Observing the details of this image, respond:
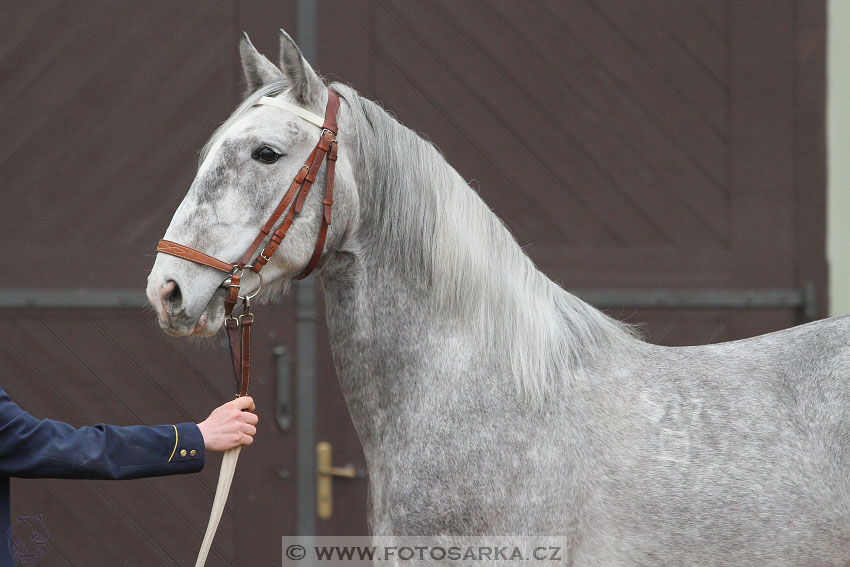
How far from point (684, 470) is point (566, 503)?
0.87 ft

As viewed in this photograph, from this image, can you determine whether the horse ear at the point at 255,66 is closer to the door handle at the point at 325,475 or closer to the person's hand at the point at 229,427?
the person's hand at the point at 229,427

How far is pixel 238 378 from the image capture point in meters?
1.81

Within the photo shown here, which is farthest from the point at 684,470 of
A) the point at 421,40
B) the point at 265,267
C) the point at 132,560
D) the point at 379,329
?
the point at 132,560

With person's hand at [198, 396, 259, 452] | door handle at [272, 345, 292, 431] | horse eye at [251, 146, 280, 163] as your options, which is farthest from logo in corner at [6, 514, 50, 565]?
A: horse eye at [251, 146, 280, 163]

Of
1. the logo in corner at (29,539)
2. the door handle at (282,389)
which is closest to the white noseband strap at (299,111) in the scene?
the door handle at (282,389)

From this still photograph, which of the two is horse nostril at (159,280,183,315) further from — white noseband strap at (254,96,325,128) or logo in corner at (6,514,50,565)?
logo in corner at (6,514,50,565)

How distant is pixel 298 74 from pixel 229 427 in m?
0.78

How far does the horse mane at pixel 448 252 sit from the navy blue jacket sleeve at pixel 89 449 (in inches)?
23.1

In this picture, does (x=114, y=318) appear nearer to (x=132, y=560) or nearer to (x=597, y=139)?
(x=132, y=560)

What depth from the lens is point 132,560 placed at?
3.02m

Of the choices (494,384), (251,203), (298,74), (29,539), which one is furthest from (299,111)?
(29,539)

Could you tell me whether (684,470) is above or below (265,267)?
below

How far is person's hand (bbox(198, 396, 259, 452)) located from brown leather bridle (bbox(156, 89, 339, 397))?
52mm

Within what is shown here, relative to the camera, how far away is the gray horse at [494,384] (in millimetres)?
1681
